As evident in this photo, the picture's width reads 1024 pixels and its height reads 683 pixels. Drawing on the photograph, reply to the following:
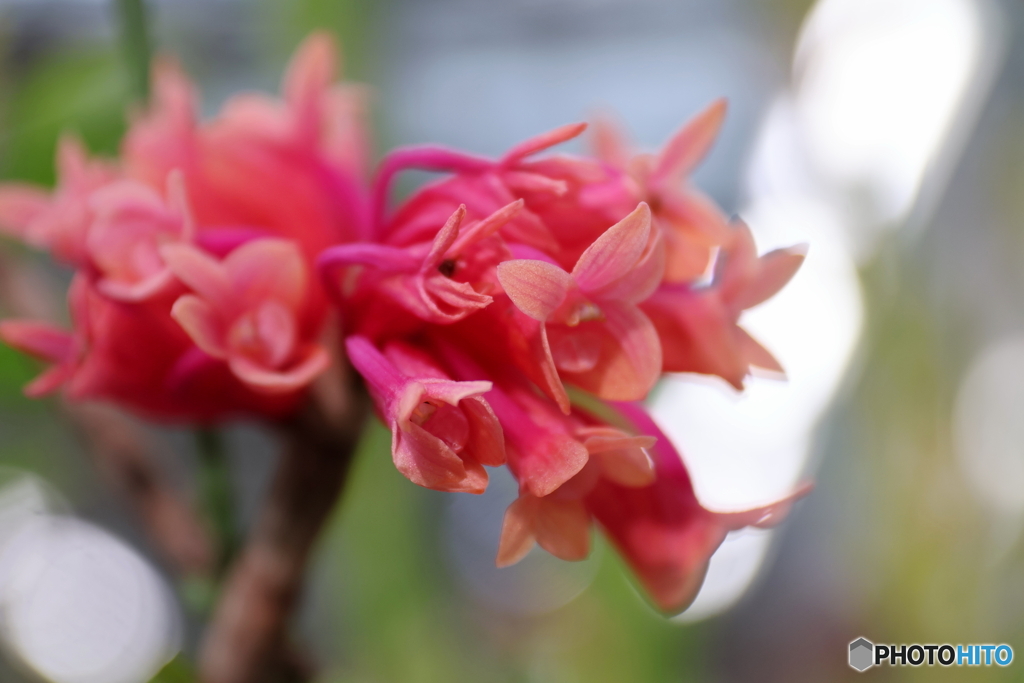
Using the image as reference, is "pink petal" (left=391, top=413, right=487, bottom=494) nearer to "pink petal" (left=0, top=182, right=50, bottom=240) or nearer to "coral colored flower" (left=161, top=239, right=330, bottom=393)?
"coral colored flower" (left=161, top=239, right=330, bottom=393)

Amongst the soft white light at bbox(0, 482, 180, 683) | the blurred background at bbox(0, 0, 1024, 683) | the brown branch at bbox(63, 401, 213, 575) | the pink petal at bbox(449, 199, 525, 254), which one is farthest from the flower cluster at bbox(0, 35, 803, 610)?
the soft white light at bbox(0, 482, 180, 683)

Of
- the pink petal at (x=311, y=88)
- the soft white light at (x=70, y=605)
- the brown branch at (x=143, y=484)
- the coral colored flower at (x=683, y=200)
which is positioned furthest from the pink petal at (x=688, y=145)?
the soft white light at (x=70, y=605)

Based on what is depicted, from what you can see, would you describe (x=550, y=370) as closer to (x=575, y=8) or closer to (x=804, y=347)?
(x=804, y=347)

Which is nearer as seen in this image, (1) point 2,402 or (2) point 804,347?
(1) point 2,402

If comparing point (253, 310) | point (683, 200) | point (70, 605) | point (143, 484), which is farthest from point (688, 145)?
point (70, 605)

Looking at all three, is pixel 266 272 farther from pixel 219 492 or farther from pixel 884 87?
pixel 884 87

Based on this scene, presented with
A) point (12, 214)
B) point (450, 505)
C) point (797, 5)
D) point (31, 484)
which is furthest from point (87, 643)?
point (797, 5)
